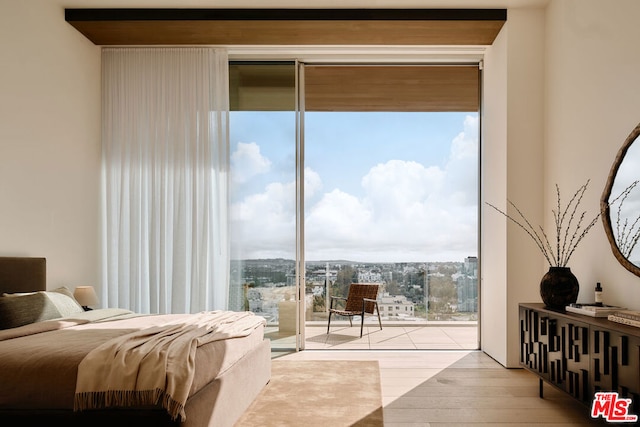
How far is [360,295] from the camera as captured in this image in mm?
6996

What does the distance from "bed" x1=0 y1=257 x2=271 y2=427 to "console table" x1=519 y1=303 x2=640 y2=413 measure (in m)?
1.94

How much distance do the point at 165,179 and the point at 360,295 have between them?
9.42ft

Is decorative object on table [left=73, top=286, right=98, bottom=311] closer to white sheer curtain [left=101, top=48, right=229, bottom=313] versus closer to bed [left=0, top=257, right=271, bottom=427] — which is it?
white sheer curtain [left=101, top=48, right=229, bottom=313]

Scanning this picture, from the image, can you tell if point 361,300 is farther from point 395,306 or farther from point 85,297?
point 85,297

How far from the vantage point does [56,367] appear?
99.1 inches

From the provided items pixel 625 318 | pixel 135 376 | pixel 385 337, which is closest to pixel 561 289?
pixel 625 318

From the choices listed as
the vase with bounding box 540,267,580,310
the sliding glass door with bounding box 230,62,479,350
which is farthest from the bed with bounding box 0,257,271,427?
the sliding glass door with bounding box 230,62,479,350

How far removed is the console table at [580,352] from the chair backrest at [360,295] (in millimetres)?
2878

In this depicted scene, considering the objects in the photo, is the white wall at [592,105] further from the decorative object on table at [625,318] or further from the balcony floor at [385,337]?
the balcony floor at [385,337]

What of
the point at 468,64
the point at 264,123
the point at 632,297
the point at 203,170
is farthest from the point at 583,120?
the point at 203,170

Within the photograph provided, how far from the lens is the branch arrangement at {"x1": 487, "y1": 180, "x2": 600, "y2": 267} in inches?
161

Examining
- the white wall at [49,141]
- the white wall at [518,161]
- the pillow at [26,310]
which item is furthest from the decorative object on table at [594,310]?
the white wall at [49,141]

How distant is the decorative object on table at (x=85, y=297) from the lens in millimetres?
4730

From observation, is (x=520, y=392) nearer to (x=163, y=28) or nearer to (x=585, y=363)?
(x=585, y=363)
